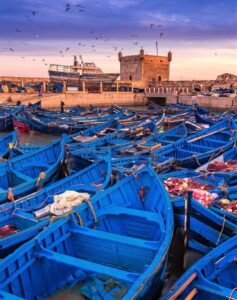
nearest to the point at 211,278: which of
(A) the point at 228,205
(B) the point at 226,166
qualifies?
(A) the point at 228,205

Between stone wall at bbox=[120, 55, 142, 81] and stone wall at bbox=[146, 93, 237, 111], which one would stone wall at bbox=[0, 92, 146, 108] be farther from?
stone wall at bbox=[120, 55, 142, 81]

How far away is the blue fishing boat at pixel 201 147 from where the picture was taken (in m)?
14.8

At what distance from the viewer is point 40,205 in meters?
9.30

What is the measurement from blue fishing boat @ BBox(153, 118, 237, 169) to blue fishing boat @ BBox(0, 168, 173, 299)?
6321 millimetres

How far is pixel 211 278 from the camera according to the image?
629cm

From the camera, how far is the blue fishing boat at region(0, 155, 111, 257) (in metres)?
7.32

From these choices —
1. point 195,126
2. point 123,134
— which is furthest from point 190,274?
point 195,126

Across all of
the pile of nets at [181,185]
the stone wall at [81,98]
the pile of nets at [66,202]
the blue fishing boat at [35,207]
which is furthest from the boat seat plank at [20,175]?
the stone wall at [81,98]

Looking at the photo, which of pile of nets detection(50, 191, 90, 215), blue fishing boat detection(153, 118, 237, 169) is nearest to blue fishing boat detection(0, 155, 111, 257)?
Result: pile of nets detection(50, 191, 90, 215)

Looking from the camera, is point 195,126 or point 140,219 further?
point 195,126

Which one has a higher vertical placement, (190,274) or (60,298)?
(190,274)

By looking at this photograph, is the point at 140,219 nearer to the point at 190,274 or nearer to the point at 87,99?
the point at 190,274

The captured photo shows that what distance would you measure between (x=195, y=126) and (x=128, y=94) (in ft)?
120

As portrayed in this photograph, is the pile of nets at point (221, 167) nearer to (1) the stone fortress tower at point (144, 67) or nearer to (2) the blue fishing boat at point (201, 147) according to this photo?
(2) the blue fishing boat at point (201, 147)
